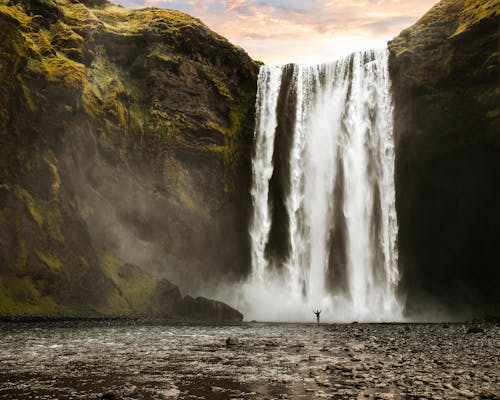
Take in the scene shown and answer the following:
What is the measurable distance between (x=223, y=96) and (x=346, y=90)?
536 inches

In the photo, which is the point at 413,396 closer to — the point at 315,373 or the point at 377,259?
the point at 315,373

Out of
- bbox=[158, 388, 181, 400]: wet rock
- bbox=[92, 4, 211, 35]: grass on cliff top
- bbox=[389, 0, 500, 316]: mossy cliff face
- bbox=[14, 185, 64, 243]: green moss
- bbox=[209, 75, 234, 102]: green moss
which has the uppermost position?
bbox=[92, 4, 211, 35]: grass on cliff top

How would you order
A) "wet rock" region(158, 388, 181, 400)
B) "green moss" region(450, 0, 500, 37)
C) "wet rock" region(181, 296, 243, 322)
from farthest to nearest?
"green moss" region(450, 0, 500, 37)
"wet rock" region(181, 296, 243, 322)
"wet rock" region(158, 388, 181, 400)

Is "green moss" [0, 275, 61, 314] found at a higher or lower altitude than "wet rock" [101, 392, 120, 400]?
higher

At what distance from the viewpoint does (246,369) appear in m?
11.5

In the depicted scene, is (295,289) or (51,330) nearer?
(51,330)

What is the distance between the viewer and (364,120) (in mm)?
49312

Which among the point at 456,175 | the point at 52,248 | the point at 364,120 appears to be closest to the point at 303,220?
the point at 364,120

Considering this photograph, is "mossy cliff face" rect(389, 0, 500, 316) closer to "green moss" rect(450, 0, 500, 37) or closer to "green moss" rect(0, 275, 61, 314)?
"green moss" rect(450, 0, 500, 37)

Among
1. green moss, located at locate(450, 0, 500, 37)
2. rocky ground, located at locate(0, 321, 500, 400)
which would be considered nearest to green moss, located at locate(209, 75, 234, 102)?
green moss, located at locate(450, 0, 500, 37)

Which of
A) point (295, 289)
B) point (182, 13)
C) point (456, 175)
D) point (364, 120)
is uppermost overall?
point (182, 13)

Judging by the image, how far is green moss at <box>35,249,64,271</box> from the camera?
3466 cm

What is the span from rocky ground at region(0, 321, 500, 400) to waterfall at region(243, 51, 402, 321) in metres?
27.8

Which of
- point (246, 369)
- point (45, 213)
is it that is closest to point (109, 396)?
point (246, 369)
